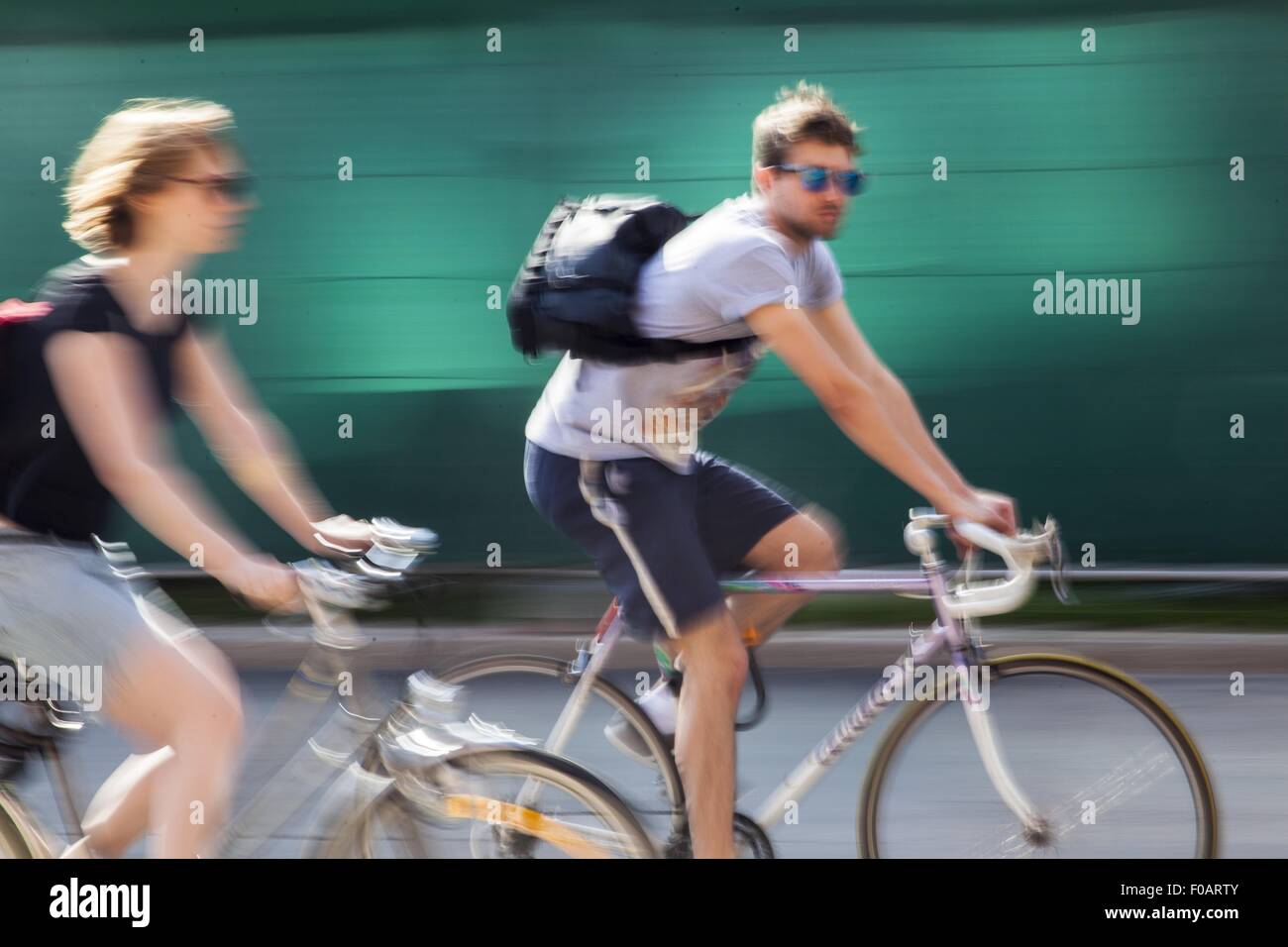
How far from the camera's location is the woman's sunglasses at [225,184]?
9.97 ft

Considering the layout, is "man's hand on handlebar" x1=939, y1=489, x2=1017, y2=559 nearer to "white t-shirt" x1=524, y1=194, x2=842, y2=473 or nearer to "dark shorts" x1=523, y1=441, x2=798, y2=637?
"dark shorts" x1=523, y1=441, x2=798, y2=637

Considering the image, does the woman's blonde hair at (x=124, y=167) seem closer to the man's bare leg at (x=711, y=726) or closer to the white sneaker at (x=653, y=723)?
the man's bare leg at (x=711, y=726)

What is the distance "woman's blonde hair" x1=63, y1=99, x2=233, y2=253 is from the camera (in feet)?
9.91

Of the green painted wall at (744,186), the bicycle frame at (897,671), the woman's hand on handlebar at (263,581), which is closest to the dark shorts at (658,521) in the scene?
the bicycle frame at (897,671)

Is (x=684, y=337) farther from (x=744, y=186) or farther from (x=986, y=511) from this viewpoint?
(x=744, y=186)

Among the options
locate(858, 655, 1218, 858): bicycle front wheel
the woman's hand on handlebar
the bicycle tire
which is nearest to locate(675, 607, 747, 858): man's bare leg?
the bicycle tire

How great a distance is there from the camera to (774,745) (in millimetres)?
5301

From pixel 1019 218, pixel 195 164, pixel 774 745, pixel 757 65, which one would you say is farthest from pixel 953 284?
pixel 195 164

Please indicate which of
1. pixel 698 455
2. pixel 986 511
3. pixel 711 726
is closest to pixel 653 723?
pixel 711 726

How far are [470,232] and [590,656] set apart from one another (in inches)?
128

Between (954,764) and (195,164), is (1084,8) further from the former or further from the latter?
(195,164)

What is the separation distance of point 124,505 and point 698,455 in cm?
125
